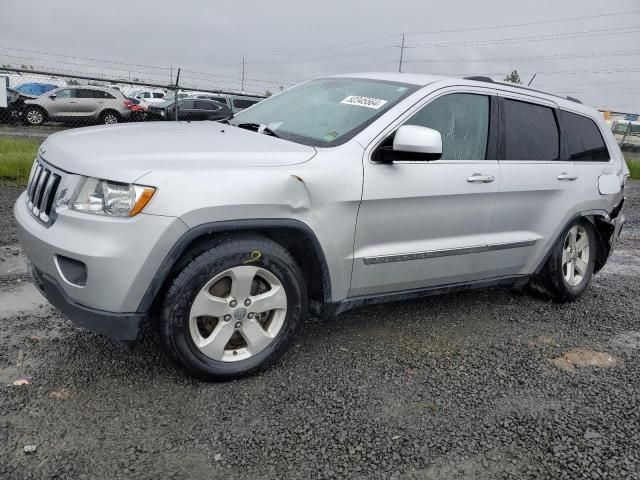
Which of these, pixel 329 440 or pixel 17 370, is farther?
pixel 17 370

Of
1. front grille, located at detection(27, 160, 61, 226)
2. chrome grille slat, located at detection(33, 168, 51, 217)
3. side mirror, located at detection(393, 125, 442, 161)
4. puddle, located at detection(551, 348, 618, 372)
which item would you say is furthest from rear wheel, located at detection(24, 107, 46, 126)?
puddle, located at detection(551, 348, 618, 372)

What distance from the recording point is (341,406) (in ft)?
9.61

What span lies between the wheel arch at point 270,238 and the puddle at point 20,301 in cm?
148

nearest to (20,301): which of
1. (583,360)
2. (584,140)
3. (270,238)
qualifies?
(270,238)

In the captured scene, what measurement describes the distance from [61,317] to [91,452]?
156 cm

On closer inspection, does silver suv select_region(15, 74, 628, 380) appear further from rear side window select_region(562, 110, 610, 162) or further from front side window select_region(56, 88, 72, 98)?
front side window select_region(56, 88, 72, 98)

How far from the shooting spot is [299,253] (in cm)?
323

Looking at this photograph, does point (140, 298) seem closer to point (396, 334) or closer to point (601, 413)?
point (396, 334)

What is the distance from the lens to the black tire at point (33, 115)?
19.2m

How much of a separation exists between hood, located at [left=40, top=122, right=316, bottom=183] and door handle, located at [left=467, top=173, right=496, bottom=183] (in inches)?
44.0

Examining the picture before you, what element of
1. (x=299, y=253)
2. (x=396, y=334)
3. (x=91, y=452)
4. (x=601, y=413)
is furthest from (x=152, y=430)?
(x=601, y=413)

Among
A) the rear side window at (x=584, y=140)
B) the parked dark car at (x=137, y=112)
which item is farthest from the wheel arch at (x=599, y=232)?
the parked dark car at (x=137, y=112)

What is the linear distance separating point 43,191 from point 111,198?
572mm

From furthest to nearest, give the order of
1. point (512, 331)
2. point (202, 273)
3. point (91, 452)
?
point (512, 331)
point (202, 273)
point (91, 452)
